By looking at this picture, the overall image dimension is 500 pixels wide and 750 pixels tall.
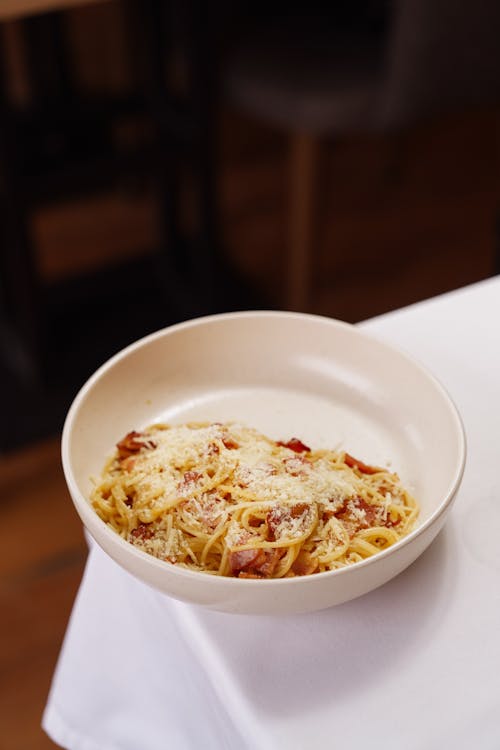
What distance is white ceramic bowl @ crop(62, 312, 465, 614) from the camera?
0.65 meters

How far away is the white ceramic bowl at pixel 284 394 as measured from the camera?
648 millimetres

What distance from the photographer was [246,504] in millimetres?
566

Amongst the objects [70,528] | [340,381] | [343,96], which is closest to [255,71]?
[343,96]

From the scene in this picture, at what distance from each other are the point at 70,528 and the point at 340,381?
0.94 m

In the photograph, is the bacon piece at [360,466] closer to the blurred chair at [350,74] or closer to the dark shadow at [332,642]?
the dark shadow at [332,642]

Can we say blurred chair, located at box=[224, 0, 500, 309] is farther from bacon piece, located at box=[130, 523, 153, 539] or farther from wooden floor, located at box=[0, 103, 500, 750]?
bacon piece, located at box=[130, 523, 153, 539]

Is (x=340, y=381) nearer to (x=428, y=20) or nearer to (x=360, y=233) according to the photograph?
(x=428, y=20)

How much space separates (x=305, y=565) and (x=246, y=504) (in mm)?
53

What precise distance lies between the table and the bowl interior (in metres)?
0.06

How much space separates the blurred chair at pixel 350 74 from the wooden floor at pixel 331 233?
0.07m

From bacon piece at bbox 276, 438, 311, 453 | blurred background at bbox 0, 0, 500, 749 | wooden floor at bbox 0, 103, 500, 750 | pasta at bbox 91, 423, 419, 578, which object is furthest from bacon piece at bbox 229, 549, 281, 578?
wooden floor at bbox 0, 103, 500, 750

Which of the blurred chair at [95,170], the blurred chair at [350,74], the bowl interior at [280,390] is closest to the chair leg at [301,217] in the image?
the blurred chair at [350,74]

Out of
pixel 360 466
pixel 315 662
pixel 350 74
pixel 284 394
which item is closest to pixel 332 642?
pixel 315 662

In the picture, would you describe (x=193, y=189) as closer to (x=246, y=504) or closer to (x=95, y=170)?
(x=95, y=170)
